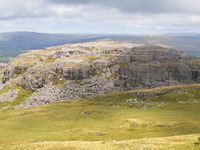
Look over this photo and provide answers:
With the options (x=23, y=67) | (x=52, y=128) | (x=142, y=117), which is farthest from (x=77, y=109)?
(x=23, y=67)

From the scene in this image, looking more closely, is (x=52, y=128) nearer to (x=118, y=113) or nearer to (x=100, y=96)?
(x=118, y=113)

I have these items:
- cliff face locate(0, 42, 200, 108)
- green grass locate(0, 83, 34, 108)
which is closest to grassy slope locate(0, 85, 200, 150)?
cliff face locate(0, 42, 200, 108)

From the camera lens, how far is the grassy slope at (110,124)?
190ft

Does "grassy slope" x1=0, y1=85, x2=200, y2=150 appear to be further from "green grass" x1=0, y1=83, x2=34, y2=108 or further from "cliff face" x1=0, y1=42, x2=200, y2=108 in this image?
A: "green grass" x1=0, y1=83, x2=34, y2=108

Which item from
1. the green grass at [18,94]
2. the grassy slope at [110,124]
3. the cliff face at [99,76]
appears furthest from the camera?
the cliff face at [99,76]

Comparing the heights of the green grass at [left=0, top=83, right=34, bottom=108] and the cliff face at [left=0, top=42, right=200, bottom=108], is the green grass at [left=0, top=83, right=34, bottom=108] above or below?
below

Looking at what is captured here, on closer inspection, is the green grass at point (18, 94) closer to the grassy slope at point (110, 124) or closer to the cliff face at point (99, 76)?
the cliff face at point (99, 76)

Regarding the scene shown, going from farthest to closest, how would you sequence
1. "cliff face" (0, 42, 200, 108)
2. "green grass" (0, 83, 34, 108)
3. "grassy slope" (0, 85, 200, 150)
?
"cliff face" (0, 42, 200, 108) < "green grass" (0, 83, 34, 108) < "grassy slope" (0, 85, 200, 150)

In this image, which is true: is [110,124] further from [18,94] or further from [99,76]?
[18,94]

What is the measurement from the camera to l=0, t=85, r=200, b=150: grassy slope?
5781 cm

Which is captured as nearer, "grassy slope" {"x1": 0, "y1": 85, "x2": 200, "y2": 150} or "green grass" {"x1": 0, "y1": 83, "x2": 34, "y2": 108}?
"grassy slope" {"x1": 0, "y1": 85, "x2": 200, "y2": 150}

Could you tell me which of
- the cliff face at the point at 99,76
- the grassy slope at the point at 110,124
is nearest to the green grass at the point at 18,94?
the cliff face at the point at 99,76

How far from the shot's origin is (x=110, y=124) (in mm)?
91375

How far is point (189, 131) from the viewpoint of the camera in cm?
7250
